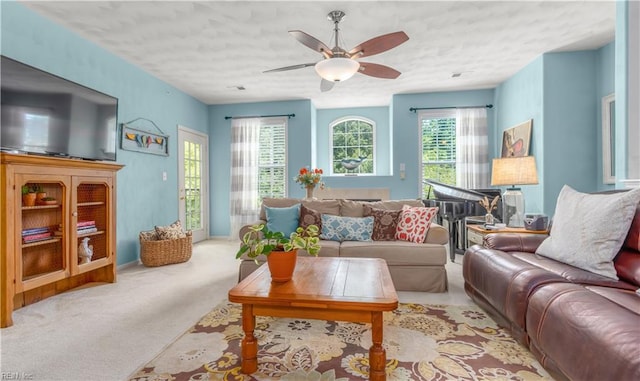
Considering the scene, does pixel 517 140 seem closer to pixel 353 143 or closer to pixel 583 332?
pixel 353 143

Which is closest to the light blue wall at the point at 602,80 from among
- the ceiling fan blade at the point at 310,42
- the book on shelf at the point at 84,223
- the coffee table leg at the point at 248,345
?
the ceiling fan blade at the point at 310,42

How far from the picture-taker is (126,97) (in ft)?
12.7

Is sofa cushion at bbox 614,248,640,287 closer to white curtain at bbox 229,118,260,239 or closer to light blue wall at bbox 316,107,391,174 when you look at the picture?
light blue wall at bbox 316,107,391,174

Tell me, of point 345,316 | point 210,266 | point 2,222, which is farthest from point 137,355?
point 210,266

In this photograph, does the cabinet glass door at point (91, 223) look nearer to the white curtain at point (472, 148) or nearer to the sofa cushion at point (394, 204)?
the sofa cushion at point (394, 204)

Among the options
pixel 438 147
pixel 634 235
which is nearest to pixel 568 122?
pixel 438 147

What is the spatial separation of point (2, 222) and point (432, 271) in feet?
10.9

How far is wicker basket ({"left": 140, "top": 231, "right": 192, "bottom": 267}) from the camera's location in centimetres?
382

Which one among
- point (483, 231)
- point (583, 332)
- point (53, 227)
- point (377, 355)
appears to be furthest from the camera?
point (483, 231)

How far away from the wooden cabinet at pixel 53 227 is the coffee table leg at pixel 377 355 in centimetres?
251

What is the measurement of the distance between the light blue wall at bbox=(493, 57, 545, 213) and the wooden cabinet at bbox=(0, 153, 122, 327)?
16.3 ft

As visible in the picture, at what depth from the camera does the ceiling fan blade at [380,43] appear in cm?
235

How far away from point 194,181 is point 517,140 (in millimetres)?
5169

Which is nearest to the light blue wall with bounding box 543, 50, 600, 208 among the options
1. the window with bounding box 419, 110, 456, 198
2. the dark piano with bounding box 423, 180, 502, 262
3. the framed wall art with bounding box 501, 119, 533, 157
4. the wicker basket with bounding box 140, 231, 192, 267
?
Answer: the framed wall art with bounding box 501, 119, 533, 157
